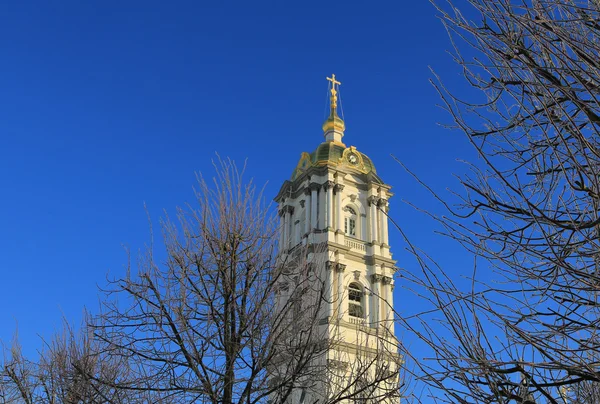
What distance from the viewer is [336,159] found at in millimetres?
40344

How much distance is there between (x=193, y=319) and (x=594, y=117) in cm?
687

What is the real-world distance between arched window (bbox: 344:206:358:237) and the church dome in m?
2.78

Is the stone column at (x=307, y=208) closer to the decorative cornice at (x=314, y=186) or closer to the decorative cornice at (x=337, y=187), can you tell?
the decorative cornice at (x=314, y=186)

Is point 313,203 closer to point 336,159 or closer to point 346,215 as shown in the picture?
point 346,215

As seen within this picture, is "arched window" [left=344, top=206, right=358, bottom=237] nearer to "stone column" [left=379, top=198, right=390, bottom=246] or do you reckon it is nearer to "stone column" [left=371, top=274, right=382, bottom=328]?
"stone column" [left=379, top=198, right=390, bottom=246]

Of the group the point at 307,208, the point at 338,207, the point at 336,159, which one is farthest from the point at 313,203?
the point at 336,159

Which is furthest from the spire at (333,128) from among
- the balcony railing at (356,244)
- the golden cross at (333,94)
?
the balcony railing at (356,244)

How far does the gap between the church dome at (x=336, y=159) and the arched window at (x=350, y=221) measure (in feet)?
9.12

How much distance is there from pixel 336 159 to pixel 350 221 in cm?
418

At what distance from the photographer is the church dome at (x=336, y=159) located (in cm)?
4019

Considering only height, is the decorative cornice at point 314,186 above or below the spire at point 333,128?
below

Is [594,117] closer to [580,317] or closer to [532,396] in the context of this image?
[580,317]

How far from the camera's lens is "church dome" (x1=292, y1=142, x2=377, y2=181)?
Result: 4019 centimetres

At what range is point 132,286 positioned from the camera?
1011 cm
